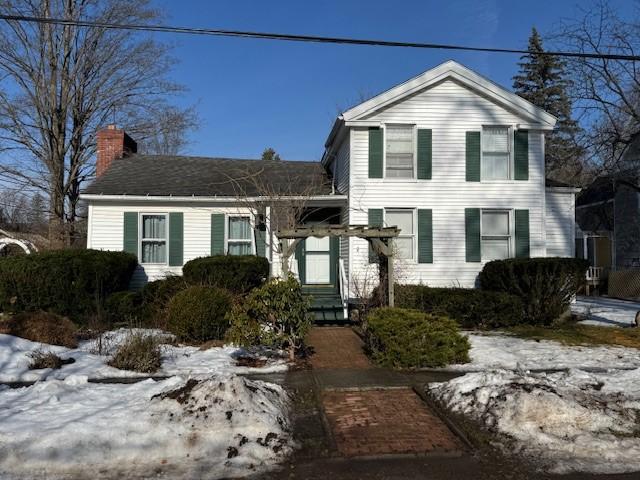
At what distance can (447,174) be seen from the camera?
48.4 feet

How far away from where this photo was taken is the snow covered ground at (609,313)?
1313cm

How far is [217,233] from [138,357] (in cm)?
766

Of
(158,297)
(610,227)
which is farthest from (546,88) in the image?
(158,297)

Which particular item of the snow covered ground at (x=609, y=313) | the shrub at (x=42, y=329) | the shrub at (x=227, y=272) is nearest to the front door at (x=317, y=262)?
the shrub at (x=227, y=272)

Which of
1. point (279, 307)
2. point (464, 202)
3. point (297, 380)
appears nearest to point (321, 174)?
point (464, 202)

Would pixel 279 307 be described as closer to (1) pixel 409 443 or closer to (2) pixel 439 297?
(1) pixel 409 443

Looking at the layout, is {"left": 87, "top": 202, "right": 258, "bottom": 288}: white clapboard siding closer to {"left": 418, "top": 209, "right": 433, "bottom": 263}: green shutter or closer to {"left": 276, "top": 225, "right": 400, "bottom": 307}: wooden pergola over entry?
{"left": 418, "top": 209, "right": 433, "bottom": 263}: green shutter

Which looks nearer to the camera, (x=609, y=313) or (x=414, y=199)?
(x=414, y=199)

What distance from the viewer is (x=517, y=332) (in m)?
11.6

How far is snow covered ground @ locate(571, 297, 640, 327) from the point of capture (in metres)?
13.1

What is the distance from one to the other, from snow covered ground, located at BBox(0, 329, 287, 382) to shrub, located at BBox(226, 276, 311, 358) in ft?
1.49

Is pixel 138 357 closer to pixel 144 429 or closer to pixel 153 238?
pixel 144 429

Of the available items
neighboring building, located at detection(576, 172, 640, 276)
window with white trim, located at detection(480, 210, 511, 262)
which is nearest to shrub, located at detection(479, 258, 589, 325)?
window with white trim, located at detection(480, 210, 511, 262)

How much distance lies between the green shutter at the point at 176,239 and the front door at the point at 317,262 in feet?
12.3
